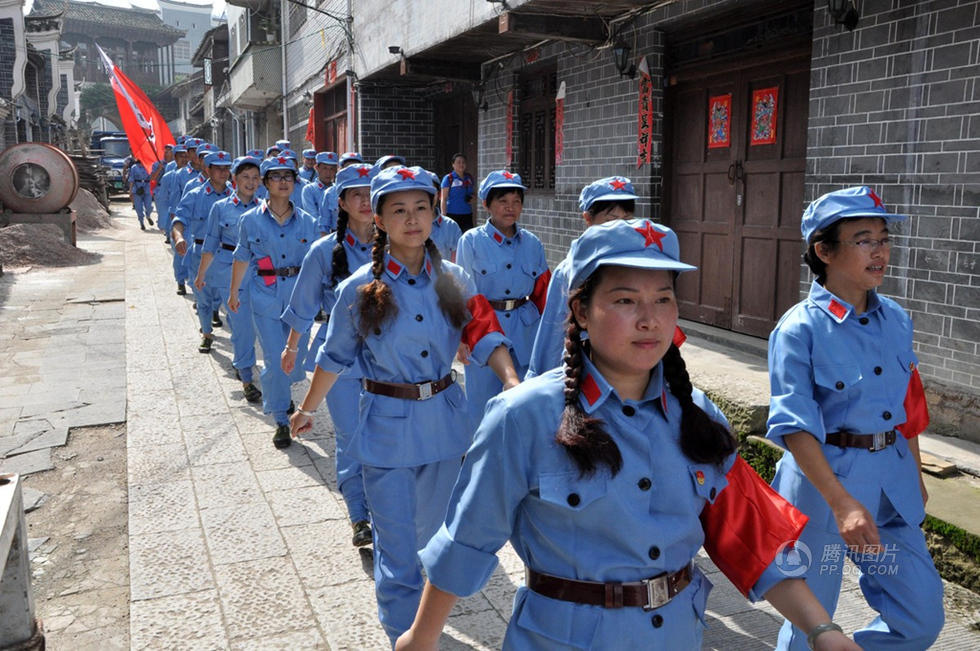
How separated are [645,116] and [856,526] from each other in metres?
6.34

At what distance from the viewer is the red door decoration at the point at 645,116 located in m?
8.34

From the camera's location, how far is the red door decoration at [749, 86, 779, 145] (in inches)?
285

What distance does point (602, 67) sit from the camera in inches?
357

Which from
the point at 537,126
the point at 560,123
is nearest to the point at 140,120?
the point at 537,126

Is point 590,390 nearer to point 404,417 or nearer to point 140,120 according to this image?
point 404,417

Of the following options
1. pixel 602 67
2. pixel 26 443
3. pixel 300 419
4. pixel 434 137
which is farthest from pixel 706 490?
pixel 434 137

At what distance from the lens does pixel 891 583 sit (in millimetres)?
2771

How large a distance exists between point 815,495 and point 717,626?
108 cm

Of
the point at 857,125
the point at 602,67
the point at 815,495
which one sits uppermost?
the point at 602,67

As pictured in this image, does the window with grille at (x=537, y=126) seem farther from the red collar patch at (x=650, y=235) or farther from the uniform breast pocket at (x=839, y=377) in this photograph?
the red collar patch at (x=650, y=235)

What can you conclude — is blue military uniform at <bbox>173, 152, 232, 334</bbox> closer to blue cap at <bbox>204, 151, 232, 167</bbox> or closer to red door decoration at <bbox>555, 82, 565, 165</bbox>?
blue cap at <bbox>204, 151, 232, 167</bbox>

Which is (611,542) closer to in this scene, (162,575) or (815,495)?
(815,495)

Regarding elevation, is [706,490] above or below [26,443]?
above

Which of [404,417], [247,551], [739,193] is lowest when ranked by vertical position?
[247,551]
